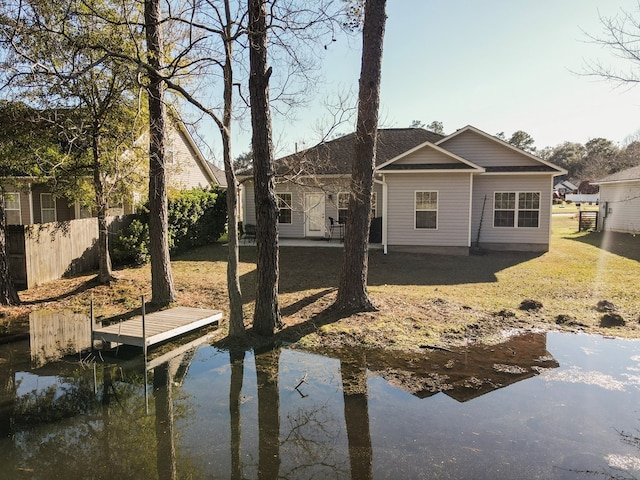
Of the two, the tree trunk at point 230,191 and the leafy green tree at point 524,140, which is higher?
the leafy green tree at point 524,140

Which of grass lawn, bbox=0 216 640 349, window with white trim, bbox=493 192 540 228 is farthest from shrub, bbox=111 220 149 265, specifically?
Result: window with white trim, bbox=493 192 540 228

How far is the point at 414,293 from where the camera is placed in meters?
10.7

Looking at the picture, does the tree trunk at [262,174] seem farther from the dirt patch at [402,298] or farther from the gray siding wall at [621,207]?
the gray siding wall at [621,207]

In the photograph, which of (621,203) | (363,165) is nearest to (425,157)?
(363,165)

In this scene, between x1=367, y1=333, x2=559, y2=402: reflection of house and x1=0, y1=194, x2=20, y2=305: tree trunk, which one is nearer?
x1=367, y1=333, x2=559, y2=402: reflection of house

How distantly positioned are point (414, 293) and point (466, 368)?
14.2 feet

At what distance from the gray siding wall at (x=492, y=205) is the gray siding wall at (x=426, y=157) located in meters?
1.96

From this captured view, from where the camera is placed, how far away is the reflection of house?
5.82m

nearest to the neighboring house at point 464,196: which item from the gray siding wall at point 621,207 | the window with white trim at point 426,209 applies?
the window with white trim at point 426,209

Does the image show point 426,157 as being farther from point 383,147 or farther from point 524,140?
point 524,140

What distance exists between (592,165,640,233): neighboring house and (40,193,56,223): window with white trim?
83.8 feet

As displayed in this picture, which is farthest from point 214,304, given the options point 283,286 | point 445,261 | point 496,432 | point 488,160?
point 488,160

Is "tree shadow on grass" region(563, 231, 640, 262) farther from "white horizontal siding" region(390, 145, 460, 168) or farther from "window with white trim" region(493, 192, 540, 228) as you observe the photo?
"white horizontal siding" region(390, 145, 460, 168)

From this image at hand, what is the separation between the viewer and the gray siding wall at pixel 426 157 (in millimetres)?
15906
